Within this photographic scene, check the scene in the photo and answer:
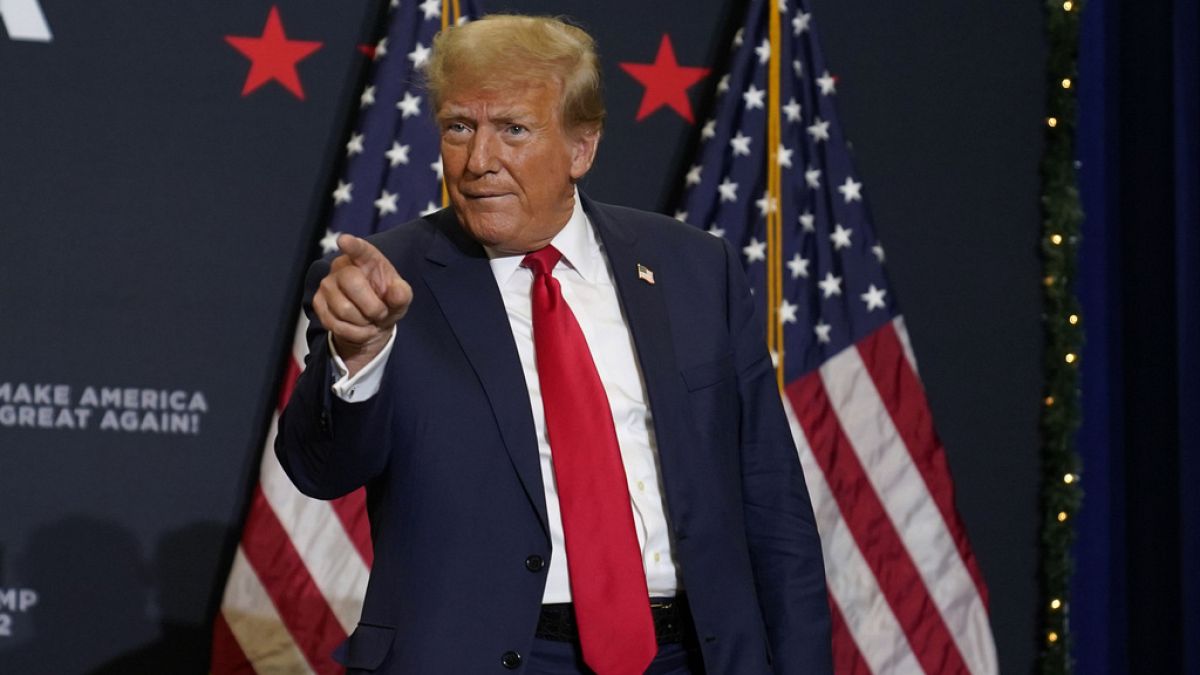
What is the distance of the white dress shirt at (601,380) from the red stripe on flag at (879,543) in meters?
1.75

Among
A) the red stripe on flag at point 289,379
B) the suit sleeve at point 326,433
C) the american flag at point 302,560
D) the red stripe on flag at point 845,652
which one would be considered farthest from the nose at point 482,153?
the red stripe on flag at point 845,652

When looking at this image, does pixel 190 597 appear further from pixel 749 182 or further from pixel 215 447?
pixel 749 182

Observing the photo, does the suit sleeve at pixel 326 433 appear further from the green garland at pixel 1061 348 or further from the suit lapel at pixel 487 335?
the green garland at pixel 1061 348

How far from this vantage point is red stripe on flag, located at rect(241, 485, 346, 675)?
11.5ft

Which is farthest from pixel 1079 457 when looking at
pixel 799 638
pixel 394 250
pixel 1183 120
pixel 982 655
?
pixel 394 250

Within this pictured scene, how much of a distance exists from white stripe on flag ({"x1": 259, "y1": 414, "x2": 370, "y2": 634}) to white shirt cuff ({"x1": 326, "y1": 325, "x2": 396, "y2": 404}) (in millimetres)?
1794

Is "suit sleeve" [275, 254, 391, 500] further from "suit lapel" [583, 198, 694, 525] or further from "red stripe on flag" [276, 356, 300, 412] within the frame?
"red stripe on flag" [276, 356, 300, 412]

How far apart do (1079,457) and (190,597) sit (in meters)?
2.45

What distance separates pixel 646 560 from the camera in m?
1.96

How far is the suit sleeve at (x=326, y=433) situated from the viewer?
1779 mm

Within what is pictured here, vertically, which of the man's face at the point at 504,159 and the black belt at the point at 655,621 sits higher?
the man's face at the point at 504,159

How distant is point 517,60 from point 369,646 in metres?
0.81

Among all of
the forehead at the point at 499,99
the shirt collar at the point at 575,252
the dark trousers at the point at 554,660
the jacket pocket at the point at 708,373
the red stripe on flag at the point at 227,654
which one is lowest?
the red stripe on flag at the point at 227,654

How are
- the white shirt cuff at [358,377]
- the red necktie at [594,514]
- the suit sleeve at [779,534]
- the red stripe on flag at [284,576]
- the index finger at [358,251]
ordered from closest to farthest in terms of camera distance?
the index finger at [358,251]
the white shirt cuff at [358,377]
the red necktie at [594,514]
the suit sleeve at [779,534]
the red stripe on flag at [284,576]
